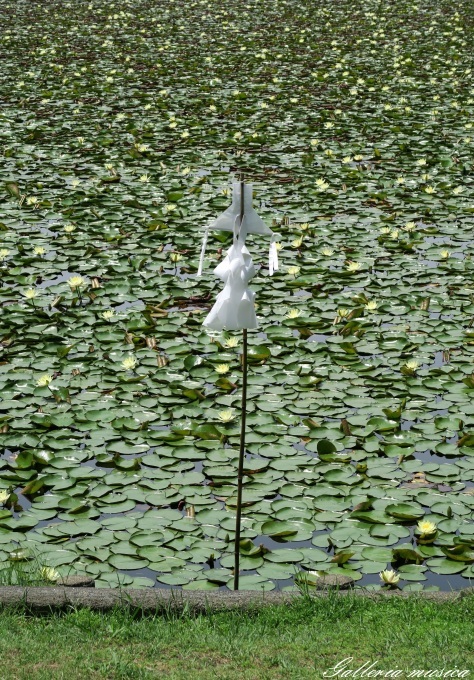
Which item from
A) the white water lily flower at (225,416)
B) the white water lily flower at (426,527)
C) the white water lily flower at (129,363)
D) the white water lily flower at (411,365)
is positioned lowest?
the white water lily flower at (426,527)

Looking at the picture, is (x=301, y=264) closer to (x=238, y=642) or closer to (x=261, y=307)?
(x=261, y=307)

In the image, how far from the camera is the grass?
2.15 meters

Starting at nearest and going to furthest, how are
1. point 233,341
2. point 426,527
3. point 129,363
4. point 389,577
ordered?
point 389,577, point 426,527, point 129,363, point 233,341

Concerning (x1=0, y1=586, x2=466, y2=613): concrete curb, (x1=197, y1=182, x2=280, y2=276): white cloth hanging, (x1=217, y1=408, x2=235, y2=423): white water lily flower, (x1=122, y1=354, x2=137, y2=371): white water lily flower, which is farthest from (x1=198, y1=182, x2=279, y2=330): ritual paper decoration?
(x1=122, y1=354, x2=137, y2=371): white water lily flower

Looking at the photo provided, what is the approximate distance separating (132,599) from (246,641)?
33 centimetres

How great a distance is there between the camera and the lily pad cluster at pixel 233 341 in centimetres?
284

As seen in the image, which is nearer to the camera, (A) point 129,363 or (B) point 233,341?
(A) point 129,363

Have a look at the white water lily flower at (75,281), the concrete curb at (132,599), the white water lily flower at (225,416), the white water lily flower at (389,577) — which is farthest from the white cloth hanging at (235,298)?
the white water lily flower at (75,281)

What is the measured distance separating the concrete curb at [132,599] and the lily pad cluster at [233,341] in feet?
0.69

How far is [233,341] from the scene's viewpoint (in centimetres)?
390

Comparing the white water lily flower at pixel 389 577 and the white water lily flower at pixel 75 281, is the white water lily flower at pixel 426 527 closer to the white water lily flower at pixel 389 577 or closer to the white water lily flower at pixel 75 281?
the white water lily flower at pixel 389 577

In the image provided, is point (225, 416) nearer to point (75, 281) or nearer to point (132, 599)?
point (132, 599)

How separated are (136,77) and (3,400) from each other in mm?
6523

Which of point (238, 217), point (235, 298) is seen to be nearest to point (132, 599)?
point (235, 298)
